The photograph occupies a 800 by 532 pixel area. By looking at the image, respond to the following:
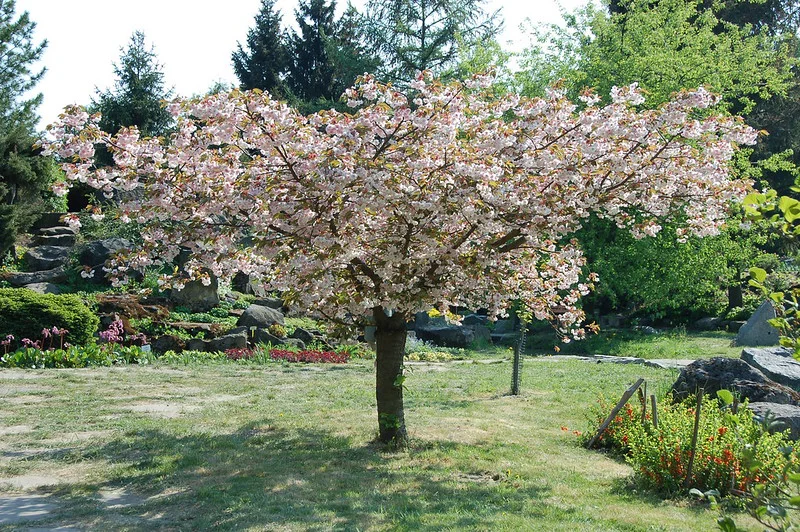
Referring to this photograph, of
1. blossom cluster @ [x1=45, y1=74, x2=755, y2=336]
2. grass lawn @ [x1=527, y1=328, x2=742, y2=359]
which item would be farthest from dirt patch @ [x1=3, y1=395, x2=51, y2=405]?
grass lawn @ [x1=527, y1=328, x2=742, y2=359]

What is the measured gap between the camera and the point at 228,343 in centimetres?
1488

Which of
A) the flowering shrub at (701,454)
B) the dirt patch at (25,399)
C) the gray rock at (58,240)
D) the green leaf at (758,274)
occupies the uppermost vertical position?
the gray rock at (58,240)

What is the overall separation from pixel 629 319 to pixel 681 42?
8.48 m

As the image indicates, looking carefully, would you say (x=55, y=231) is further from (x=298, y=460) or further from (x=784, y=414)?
(x=784, y=414)

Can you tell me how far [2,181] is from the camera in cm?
2034

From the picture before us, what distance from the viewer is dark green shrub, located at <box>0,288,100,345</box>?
1267 centimetres

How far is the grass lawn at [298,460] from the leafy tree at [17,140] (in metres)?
9.62

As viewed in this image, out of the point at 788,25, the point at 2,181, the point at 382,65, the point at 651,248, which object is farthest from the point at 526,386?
the point at 788,25

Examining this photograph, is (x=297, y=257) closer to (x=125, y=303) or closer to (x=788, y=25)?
(x=125, y=303)

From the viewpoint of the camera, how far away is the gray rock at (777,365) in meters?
9.68

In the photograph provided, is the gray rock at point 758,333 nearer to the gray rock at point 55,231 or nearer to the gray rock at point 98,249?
the gray rock at point 98,249

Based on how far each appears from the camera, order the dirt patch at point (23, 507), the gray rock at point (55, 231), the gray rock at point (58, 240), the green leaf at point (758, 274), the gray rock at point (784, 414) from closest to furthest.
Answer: the green leaf at point (758, 274) → the dirt patch at point (23, 507) → the gray rock at point (784, 414) → the gray rock at point (58, 240) → the gray rock at point (55, 231)

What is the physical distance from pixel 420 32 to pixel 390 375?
26.8 meters

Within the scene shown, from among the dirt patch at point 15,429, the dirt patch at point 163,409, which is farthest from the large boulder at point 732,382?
Answer: the dirt patch at point 15,429
